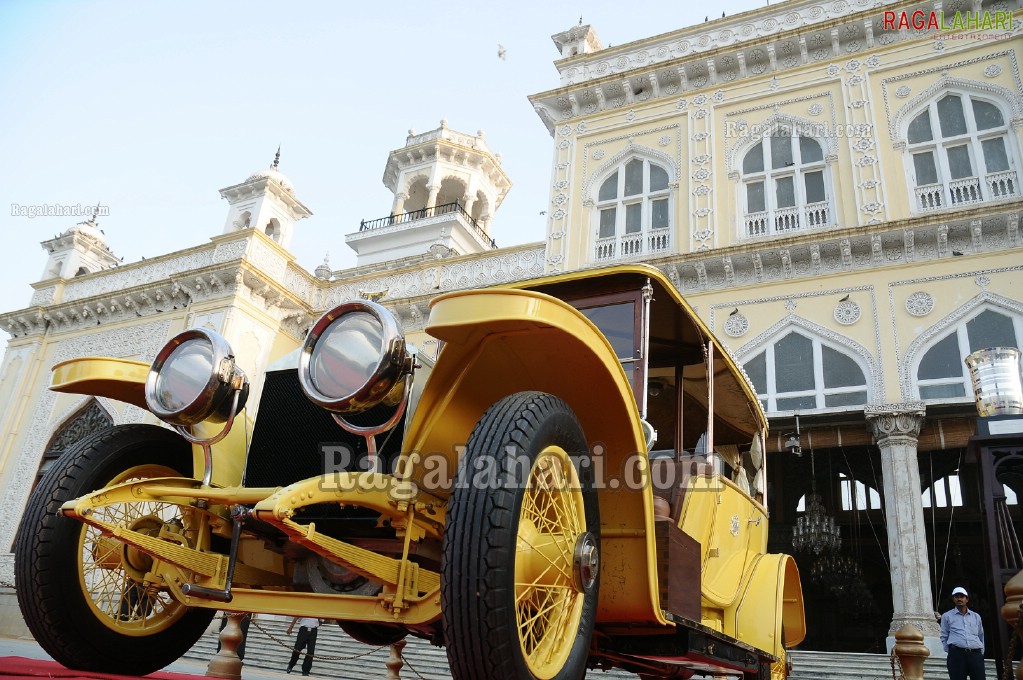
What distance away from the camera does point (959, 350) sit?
32.9 ft

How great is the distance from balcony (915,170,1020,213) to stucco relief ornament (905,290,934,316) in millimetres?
1519

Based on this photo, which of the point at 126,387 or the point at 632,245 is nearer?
the point at 126,387

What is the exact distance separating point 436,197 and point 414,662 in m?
15.3

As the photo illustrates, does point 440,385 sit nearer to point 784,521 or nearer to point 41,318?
point 784,521

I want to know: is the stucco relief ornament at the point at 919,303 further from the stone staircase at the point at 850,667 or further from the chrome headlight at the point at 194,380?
the chrome headlight at the point at 194,380

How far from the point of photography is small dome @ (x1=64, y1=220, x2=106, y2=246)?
70.7ft

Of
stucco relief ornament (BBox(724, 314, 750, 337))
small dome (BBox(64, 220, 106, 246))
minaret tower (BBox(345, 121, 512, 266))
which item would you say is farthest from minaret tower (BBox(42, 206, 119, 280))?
stucco relief ornament (BBox(724, 314, 750, 337))

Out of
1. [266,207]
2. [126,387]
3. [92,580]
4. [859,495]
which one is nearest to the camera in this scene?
[126,387]

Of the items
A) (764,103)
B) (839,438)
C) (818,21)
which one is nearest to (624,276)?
(839,438)

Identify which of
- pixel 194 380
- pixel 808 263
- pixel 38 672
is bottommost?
pixel 38 672

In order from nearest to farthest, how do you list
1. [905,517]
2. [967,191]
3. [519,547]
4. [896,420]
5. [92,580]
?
1. [519,547]
2. [92,580]
3. [905,517]
4. [896,420]
5. [967,191]

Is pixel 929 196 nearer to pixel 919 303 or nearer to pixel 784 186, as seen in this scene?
pixel 919 303

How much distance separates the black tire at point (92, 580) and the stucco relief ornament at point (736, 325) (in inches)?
383

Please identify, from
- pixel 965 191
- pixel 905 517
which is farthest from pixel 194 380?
pixel 965 191
